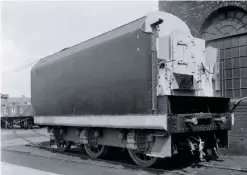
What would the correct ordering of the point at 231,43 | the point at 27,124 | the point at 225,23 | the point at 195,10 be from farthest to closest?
the point at 27,124, the point at 195,10, the point at 225,23, the point at 231,43

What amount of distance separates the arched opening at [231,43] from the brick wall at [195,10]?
0.19m

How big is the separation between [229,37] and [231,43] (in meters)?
0.21

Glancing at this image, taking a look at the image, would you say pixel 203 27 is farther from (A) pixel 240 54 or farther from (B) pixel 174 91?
(B) pixel 174 91

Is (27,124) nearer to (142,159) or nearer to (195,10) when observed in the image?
(195,10)

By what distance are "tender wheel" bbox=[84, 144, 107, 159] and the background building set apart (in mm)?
3833

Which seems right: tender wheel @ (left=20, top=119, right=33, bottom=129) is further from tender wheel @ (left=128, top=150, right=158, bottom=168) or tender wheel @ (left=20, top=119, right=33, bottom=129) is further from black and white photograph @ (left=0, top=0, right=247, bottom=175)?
tender wheel @ (left=128, top=150, right=158, bottom=168)

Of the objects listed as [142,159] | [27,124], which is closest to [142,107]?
[142,159]

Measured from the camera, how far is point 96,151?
811 centimetres

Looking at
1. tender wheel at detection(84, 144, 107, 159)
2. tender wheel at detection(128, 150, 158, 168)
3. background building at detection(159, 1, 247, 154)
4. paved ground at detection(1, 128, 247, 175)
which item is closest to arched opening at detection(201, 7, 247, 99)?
background building at detection(159, 1, 247, 154)

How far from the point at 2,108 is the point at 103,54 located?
70.5 feet

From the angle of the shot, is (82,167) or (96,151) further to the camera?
(96,151)

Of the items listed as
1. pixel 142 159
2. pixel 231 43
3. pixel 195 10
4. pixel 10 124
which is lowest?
pixel 10 124

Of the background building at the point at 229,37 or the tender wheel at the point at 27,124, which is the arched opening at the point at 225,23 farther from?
the tender wheel at the point at 27,124

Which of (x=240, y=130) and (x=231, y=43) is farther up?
(x=231, y=43)
